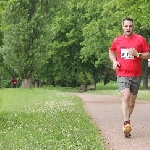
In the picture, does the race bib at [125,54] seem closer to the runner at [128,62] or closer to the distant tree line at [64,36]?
the runner at [128,62]

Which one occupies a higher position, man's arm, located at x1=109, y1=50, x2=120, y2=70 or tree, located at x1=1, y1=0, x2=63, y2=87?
tree, located at x1=1, y1=0, x2=63, y2=87

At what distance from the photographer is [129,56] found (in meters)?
9.34

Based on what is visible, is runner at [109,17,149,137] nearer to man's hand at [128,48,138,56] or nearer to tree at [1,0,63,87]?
man's hand at [128,48,138,56]

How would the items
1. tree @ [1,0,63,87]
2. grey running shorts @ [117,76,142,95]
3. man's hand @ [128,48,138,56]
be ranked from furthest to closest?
1. tree @ [1,0,63,87]
2. grey running shorts @ [117,76,142,95]
3. man's hand @ [128,48,138,56]

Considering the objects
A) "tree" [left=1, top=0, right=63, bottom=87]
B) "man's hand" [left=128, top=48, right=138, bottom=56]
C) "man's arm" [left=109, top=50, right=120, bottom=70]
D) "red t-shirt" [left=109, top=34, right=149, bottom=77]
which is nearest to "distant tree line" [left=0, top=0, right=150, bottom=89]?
"tree" [left=1, top=0, right=63, bottom=87]

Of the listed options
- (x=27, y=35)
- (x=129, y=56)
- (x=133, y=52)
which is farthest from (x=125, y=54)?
(x=27, y=35)

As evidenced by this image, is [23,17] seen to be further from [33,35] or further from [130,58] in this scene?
[130,58]

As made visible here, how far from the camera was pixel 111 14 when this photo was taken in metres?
47.3

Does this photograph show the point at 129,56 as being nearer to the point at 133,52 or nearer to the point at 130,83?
the point at 133,52

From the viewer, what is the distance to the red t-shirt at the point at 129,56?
940cm

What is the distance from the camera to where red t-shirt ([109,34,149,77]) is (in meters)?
9.40

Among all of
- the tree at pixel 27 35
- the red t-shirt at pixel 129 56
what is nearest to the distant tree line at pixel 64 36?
the tree at pixel 27 35

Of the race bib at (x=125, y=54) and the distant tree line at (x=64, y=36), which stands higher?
the distant tree line at (x=64, y=36)

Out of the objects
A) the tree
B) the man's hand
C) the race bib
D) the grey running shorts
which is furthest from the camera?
the tree
